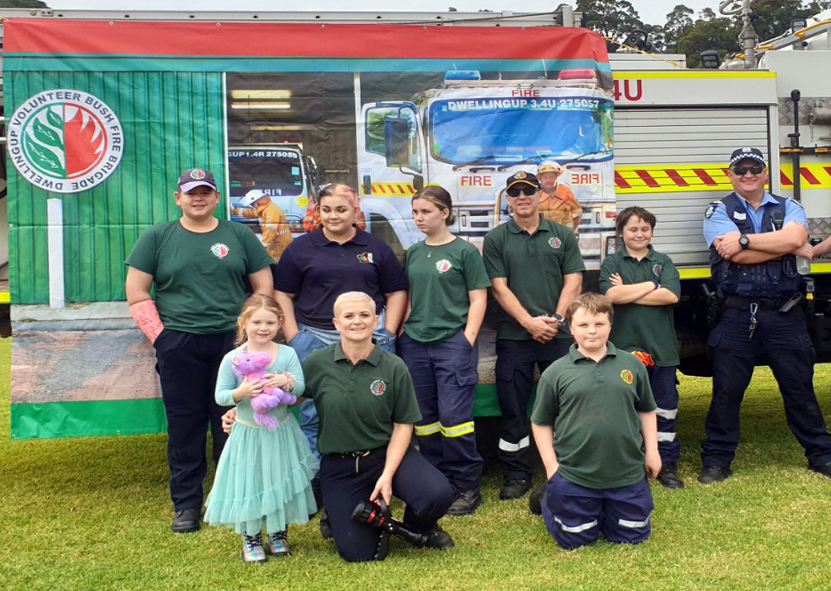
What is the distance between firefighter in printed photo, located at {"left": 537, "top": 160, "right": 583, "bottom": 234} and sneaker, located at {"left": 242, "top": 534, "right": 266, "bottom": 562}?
2554mm

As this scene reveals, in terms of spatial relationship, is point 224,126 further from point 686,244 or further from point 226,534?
point 686,244

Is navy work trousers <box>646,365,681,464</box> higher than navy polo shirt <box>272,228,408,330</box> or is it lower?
lower

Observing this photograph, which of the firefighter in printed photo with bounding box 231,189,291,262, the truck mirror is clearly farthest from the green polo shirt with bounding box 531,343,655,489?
the firefighter in printed photo with bounding box 231,189,291,262

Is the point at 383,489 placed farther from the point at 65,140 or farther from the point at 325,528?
the point at 65,140

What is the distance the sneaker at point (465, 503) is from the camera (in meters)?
4.66

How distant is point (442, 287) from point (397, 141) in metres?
1.00

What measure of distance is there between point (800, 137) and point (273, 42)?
3.58 meters

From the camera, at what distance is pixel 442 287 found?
184 inches

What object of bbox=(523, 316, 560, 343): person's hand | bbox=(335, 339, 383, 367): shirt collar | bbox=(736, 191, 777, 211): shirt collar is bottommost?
bbox=(335, 339, 383, 367): shirt collar

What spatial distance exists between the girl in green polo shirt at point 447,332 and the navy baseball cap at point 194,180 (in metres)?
1.09

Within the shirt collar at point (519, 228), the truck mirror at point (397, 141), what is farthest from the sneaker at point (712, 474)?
the truck mirror at point (397, 141)

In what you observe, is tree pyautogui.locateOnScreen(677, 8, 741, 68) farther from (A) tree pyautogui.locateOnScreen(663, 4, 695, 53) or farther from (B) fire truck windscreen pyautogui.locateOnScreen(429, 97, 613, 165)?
(B) fire truck windscreen pyautogui.locateOnScreen(429, 97, 613, 165)

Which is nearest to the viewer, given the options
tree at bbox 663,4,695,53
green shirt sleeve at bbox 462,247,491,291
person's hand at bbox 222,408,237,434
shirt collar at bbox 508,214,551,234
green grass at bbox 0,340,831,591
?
green grass at bbox 0,340,831,591

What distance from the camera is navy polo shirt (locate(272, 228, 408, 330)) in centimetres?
457
